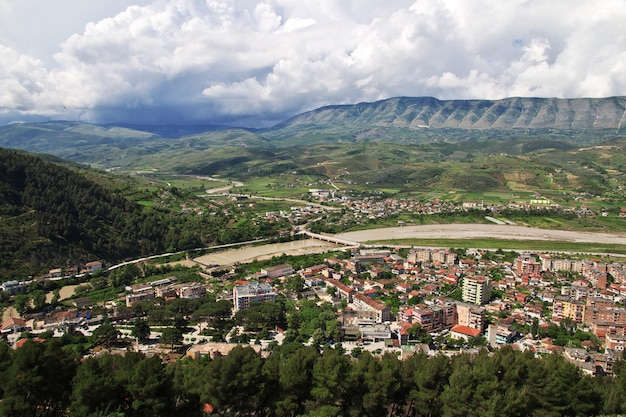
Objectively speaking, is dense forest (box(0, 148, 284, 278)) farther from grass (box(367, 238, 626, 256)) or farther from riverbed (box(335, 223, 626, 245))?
grass (box(367, 238, 626, 256))

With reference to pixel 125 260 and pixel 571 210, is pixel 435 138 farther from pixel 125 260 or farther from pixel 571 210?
pixel 125 260

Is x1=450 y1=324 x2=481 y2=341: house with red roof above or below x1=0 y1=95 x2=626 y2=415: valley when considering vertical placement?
below

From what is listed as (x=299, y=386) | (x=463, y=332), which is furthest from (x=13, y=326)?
(x=463, y=332)

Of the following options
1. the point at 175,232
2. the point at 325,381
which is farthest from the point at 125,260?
the point at 325,381

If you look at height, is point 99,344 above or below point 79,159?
below

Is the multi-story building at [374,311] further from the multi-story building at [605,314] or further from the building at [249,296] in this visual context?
the multi-story building at [605,314]

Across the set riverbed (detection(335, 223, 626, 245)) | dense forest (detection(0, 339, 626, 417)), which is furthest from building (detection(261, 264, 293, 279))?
dense forest (detection(0, 339, 626, 417))

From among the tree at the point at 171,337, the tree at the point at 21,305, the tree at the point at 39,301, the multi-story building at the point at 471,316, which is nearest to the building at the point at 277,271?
the tree at the point at 171,337
